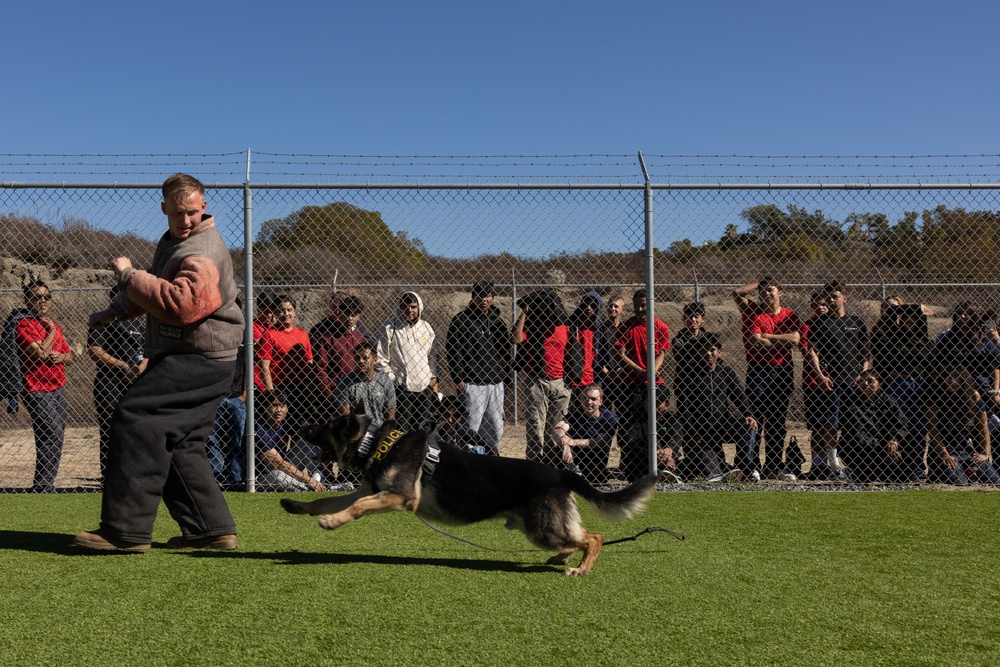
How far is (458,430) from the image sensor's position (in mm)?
8445

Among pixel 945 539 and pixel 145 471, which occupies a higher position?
pixel 145 471

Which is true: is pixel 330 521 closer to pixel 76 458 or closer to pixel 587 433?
pixel 587 433

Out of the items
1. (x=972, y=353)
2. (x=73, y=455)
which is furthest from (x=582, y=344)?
(x=73, y=455)

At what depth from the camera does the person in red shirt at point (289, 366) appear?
327 inches

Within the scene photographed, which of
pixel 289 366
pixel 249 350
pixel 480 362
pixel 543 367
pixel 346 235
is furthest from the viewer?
pixel 346 235

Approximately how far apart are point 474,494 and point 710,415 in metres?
4.70

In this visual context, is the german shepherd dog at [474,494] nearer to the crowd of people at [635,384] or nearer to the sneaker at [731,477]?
the crowd of people at [635,384]

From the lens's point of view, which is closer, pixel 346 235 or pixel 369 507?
pixel 369 507

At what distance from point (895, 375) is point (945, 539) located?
3628 mm

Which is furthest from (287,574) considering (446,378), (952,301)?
(952,301)

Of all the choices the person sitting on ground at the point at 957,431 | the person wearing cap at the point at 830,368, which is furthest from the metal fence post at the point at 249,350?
the person sitting on ground at the point at 957,431

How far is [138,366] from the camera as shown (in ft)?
27.4

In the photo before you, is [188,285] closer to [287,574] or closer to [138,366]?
[287,574]

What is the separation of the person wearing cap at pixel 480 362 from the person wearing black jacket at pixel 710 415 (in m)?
1.80
